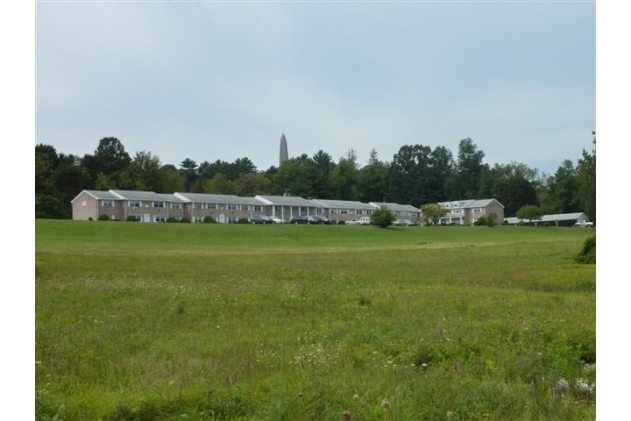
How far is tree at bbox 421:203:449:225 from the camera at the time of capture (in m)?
95.9

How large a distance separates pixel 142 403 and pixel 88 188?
88708mm

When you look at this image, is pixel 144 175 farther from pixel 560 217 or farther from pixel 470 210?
pixel 560 217

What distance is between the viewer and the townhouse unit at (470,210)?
4070 inches

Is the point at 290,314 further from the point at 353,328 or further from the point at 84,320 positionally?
the point at 84,320

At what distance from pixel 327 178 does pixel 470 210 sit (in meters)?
33.3

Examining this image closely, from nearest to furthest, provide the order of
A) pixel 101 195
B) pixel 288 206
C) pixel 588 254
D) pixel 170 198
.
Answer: pixel 588 254, pixel 101 195, pixel 170 198, pixel 288 206

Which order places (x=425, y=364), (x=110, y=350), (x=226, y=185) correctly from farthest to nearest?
1. (x=226, y=185)
2. (x=110, y=350)
3. (x=425, y=364)

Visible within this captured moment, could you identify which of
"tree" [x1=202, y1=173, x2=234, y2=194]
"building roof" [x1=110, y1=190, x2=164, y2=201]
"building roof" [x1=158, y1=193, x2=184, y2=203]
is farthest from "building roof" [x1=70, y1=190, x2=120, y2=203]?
"tree" [x1=202, y1=173, x2=234, y2=194]

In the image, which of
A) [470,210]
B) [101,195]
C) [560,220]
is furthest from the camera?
[470,210]

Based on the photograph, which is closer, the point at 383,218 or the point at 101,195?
the point at 101,195

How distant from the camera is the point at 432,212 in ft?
314

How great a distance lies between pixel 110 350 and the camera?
7.27 metres

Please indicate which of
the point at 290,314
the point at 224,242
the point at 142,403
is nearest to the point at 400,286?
the point at 290,314

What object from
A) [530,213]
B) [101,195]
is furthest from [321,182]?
[101,195]
